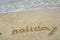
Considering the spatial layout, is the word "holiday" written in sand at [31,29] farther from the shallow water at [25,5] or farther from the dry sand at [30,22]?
the shallow water at [25,5]

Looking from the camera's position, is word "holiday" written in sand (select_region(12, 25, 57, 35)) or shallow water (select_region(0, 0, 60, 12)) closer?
word "holiday" written in sand (select_region(12, 25, 57, 35))

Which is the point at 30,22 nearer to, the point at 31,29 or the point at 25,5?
the point at 31,29

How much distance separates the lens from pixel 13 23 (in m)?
1.07

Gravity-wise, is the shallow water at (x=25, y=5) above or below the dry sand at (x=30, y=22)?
Answer: above

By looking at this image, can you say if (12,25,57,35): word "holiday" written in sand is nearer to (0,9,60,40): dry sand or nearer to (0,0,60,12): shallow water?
(0,9,60,40): dry sand

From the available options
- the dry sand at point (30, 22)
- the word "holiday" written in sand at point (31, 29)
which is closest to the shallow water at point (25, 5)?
the dry sand at point (30, 22)

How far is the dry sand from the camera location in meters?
0.96

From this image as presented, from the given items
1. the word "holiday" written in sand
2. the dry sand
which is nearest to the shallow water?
the dry sand

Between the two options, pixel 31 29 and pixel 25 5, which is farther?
pixel 25 5

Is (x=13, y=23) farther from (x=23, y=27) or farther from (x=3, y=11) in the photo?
(x=3, y=11)

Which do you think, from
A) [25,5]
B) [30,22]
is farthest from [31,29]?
[25,5]

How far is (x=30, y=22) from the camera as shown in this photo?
3.56 feet

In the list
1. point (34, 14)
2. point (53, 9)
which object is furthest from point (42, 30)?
point (53, 9)

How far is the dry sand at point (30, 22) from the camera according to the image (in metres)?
0.96
